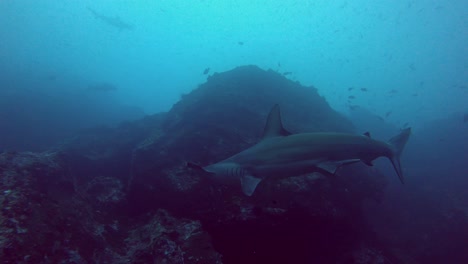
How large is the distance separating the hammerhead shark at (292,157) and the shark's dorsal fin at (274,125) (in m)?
0.07

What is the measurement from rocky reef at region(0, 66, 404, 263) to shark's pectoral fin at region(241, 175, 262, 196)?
132cm

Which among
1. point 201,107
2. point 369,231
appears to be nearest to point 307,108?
point 201,107

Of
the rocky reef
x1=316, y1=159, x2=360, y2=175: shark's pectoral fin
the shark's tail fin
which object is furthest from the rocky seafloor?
the shark's tail fin

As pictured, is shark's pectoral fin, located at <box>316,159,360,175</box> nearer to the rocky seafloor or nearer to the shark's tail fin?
the rocky seafloor

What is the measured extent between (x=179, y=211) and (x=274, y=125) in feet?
12.4

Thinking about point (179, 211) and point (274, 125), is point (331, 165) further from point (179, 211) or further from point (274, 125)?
point (179, 211)

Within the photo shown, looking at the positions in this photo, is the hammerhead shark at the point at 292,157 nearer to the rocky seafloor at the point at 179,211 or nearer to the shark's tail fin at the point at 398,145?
the rocky seafloor at the point at 179,211

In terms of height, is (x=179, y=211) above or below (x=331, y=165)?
below

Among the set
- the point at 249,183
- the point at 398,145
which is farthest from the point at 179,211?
the point at 398,145

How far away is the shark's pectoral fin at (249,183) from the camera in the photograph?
4.92 meters

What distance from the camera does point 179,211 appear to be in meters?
7.25

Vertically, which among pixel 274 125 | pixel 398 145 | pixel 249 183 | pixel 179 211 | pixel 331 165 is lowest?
pixel 179 211

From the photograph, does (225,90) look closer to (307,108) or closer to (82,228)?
(307,108)

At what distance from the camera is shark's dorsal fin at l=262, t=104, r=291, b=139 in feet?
18.5
